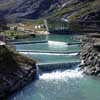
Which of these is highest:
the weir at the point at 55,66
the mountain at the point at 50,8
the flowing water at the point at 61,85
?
the mountain at the point at 50,8

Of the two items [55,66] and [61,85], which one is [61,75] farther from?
[61,85]

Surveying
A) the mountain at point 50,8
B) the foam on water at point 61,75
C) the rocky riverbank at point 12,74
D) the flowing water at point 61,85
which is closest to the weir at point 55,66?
the flowing water at point 61,85

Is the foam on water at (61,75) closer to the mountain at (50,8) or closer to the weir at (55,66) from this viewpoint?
the weir at (55,66)

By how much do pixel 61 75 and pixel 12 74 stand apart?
7.98 meters

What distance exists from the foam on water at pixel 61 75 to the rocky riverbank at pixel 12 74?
2.05 meters

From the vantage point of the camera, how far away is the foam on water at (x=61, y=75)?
25.9m

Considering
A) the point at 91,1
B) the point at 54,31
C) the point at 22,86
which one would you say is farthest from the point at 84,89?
the point at 91,1

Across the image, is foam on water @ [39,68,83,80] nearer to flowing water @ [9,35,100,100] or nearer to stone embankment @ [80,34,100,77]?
flowing water @ [9,35,100,100]

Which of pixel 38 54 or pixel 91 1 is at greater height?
pixel 91 1

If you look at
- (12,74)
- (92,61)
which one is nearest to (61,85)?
(12,74)

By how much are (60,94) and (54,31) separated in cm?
6320

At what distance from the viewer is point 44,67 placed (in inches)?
1081

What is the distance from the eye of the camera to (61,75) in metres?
26.6

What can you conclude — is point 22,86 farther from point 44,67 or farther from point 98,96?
point 98,96
